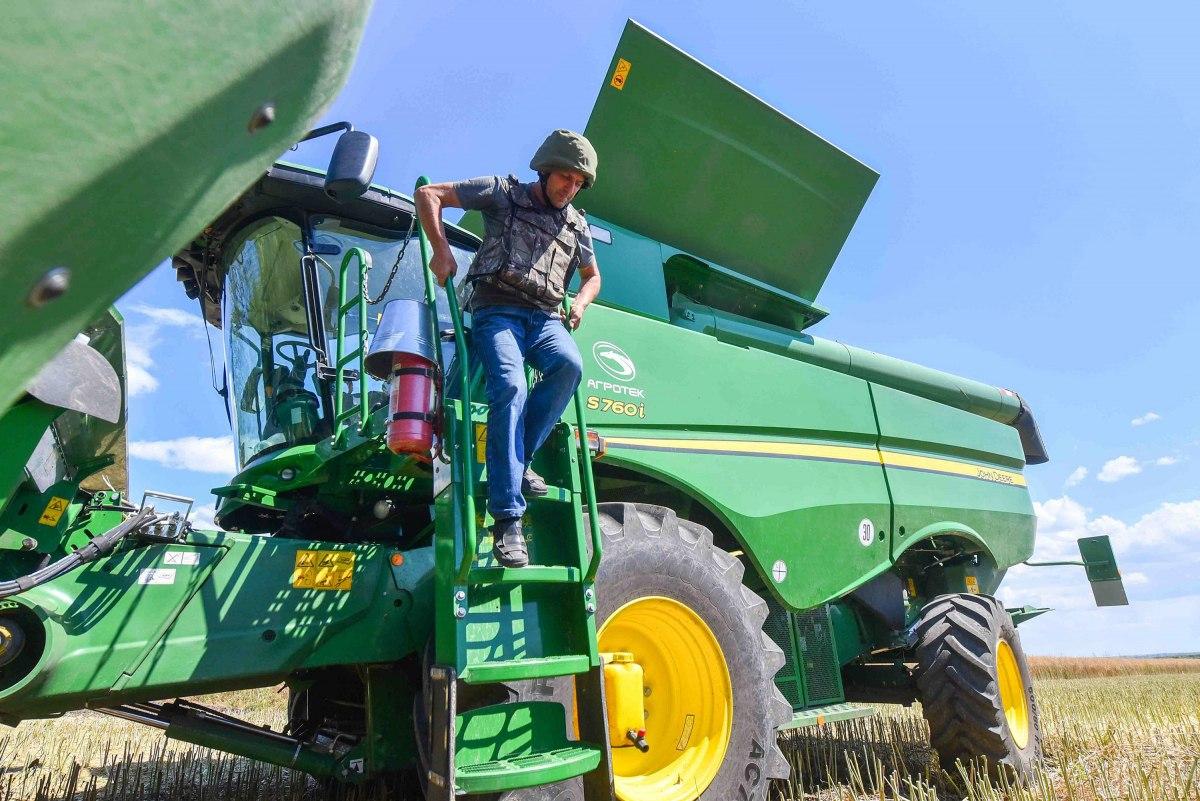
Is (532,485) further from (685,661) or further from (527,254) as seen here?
(685,661)

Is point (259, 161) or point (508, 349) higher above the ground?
point (508, 349)

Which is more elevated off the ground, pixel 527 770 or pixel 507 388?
pixel 507 388

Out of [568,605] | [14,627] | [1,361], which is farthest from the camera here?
[568,605]

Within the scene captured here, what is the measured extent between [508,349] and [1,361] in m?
2.19

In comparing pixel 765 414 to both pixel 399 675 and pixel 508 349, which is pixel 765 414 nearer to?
pixel 508 349

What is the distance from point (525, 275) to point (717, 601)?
64.9 inches

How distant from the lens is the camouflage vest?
2900 mm

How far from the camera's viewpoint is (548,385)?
2883 millimetres

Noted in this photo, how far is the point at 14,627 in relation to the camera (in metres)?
2.43

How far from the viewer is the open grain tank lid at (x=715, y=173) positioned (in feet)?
15.2

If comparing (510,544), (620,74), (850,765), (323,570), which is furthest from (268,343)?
(850,765)

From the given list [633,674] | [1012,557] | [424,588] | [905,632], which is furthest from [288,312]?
[1012,557]

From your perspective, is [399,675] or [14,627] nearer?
[14,627]

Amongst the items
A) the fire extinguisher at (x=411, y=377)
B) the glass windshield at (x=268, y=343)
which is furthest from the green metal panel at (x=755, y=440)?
the glass windshield at (x=268, y=343)
